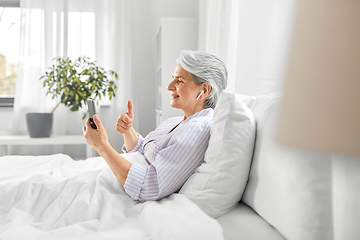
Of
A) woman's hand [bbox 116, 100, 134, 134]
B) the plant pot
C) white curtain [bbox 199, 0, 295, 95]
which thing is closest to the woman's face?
woman's hand [bbox 116, 100, 134, 134]

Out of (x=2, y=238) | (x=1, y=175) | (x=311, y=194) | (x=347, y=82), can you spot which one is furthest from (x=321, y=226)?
(x=1, y=175)

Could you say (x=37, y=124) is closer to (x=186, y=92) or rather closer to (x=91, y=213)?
Result: (x=186, y=92)

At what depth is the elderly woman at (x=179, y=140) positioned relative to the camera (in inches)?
38.6

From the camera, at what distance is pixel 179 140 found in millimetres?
998

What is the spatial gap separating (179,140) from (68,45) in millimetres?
2998

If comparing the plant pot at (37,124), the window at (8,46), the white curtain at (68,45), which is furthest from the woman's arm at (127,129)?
the window at (8,46)

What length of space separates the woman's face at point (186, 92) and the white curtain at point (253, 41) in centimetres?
50

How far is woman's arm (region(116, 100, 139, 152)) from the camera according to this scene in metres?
1.32

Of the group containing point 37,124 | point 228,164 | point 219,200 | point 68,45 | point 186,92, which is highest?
point 68,45

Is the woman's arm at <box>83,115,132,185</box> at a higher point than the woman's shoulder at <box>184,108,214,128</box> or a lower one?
lower

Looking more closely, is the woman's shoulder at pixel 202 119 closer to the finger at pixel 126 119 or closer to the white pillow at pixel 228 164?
the white pillow at pixel 228 164

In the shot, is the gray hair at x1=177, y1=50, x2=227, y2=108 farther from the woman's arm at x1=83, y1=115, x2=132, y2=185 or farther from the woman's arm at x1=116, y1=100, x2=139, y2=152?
the woman's arm at x1=83, y1=115, x2=132, y2=185

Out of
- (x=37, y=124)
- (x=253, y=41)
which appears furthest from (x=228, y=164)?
(x=37, y=124)

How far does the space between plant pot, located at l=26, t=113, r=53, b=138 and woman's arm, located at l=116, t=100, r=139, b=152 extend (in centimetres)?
181
